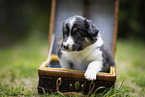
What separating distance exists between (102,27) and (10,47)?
4.99m

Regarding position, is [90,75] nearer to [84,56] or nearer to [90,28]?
[84,56]

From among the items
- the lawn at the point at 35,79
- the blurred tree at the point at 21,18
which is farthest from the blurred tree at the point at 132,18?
the blurred tree at the point at 21,18

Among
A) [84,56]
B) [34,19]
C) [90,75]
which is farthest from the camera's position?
[34,19]

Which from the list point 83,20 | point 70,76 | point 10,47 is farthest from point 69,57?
point 10,47

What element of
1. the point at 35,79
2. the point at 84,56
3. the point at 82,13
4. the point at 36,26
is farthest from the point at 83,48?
the point at 36,26

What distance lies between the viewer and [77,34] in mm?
2078

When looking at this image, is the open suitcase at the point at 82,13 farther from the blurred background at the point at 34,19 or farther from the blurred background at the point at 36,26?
the blurred background at the point at 34,19

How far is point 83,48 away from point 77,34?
22 cm

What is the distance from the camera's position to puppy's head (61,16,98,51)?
2025mm

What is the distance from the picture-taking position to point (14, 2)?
25.4ft

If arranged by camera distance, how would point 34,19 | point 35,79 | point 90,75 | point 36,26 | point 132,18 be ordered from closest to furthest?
1. point 90,75
2. point 35,79
3. point 132,18
4. point 34,19
5. point 36,26

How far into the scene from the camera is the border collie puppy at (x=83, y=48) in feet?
6.73

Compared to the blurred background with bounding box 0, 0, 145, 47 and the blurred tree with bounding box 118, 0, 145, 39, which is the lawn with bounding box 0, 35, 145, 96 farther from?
the blurred background with bounding box 0, 0, 145, 47

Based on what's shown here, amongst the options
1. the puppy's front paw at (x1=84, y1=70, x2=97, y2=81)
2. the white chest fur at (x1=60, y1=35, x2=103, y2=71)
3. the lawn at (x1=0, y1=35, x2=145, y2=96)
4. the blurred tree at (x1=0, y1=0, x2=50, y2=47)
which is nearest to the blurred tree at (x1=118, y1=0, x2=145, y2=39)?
Result: the lawn at (x1=0, y1=35, x2=145, y2=96)
